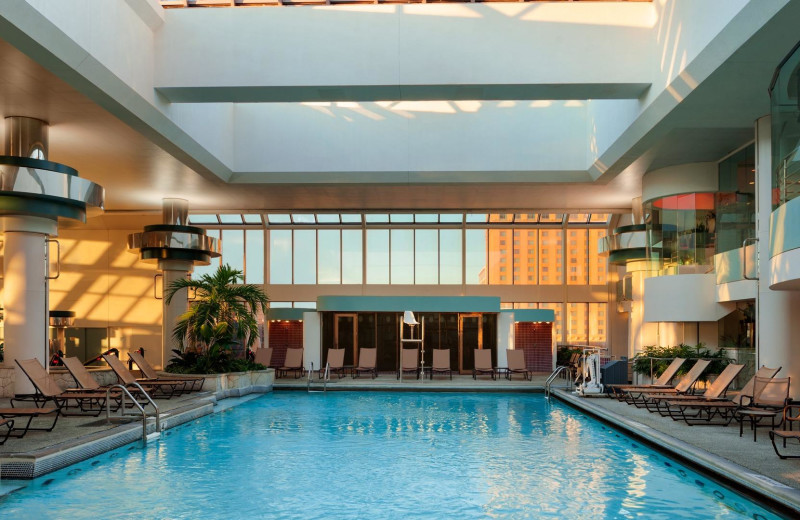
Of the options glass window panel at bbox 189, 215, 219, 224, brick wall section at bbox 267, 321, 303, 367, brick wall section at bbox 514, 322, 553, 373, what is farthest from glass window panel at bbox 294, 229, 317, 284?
brick wall section at bbox 514, 322, 553, 373

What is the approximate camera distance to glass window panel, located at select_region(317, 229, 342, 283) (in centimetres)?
3073

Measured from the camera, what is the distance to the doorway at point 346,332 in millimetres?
24281

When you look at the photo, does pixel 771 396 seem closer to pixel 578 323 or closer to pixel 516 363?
pixel 516 363

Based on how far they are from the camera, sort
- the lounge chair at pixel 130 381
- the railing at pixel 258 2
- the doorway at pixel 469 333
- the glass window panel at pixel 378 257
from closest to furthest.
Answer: the railing at pixel 258 2, the lounge chair at pixel 130 381, the doorway at pixel 469 333, the glass window panel at pixel 378 257

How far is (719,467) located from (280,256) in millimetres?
24431

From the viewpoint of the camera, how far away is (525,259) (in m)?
30.2

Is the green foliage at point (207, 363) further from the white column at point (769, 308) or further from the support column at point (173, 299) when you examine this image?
the white column at point (769, 308)

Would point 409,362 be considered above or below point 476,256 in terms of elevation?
below

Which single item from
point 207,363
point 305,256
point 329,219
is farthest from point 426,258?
point 207,363

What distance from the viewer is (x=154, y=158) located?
1655cm

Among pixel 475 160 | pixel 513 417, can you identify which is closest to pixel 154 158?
pixel 475 160


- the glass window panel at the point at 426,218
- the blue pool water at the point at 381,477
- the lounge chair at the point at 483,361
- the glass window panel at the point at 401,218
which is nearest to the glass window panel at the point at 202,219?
the glass window panel at the point at 401,218

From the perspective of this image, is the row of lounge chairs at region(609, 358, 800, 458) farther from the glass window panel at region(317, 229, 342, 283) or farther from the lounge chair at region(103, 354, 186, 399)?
the glass window panel at region(317, 229, 342, 283)

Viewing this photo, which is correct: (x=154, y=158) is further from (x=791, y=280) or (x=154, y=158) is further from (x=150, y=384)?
(x=791, y=280)
